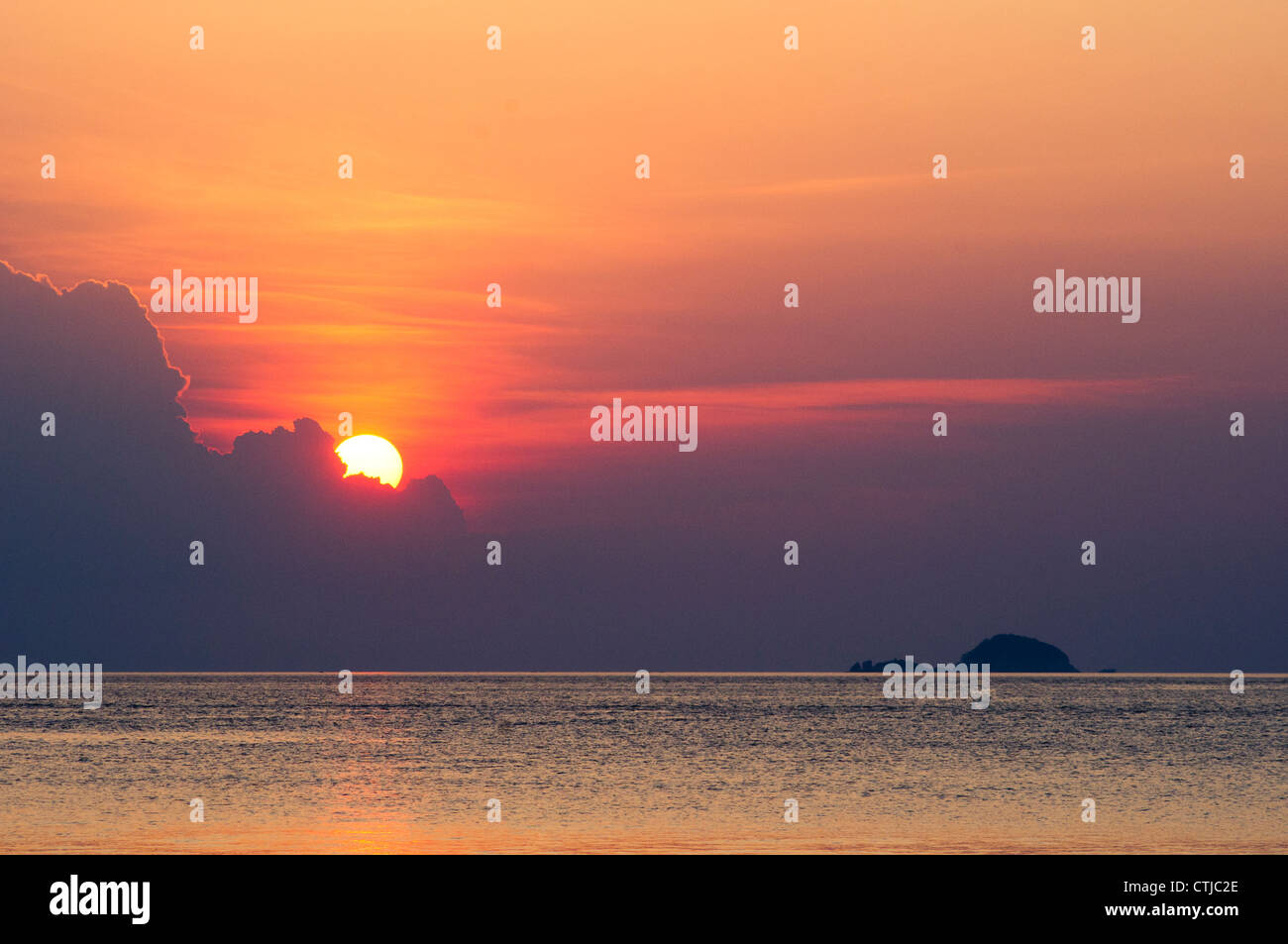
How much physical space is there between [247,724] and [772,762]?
230ft

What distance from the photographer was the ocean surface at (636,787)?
48.2 m

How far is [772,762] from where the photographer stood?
85.5 m

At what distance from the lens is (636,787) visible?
68438 mm

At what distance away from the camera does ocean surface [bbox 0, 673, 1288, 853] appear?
48.2m
